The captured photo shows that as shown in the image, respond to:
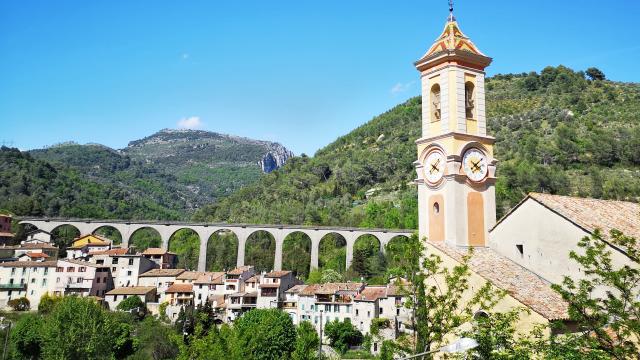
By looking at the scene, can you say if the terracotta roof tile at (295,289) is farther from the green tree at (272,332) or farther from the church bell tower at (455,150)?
the church bell tower at (455,150)

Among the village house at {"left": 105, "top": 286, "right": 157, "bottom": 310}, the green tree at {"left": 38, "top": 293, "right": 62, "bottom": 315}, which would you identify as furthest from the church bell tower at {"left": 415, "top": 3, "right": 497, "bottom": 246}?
the green tree at {"left": 38, "top": 293, "right": 62, "bottom": 315}

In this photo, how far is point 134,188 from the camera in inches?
7382

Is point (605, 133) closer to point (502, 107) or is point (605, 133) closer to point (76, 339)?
point (502, 107)

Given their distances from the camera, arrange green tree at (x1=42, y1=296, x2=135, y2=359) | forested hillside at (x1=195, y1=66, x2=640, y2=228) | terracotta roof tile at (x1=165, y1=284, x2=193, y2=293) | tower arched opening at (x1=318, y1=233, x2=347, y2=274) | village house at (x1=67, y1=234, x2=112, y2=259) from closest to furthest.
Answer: green tree at (x1=42, y1=296, x2=135, y2=359), terracotta roof tile at (x1=165, y1=284, x2=193, y2=293), village house at (x1=67, y1=234, x2=112, y2=259), tower arched opening at (x1=318, y1=233, x2=347, y2=274), forested hillside at (x1=195, y1=66, x2=640, y2=228)

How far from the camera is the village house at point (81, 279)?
51.8 metres

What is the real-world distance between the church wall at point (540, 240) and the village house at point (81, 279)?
4786 centimetres

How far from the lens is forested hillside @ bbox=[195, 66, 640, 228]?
7844 centimetres

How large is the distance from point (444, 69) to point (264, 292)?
3937 cm

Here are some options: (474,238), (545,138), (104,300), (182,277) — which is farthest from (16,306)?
(545,138)

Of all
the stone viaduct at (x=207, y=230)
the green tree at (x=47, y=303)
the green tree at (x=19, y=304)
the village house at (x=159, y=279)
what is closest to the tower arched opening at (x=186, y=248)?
the stone viaduct at (x=207, y=230)

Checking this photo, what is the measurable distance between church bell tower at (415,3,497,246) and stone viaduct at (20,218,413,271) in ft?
154

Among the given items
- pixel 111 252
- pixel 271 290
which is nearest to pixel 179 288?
pixel 271 290

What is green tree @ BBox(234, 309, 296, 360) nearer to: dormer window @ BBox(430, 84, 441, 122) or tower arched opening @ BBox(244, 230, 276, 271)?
dormer window @ BBox(430, 84, 441, 122)

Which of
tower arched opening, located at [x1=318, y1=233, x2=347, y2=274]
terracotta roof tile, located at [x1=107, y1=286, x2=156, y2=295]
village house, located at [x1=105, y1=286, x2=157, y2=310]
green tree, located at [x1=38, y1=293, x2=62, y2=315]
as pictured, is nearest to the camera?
green tree, located at [x1=38, y1=293, x2=62, y2=315]
